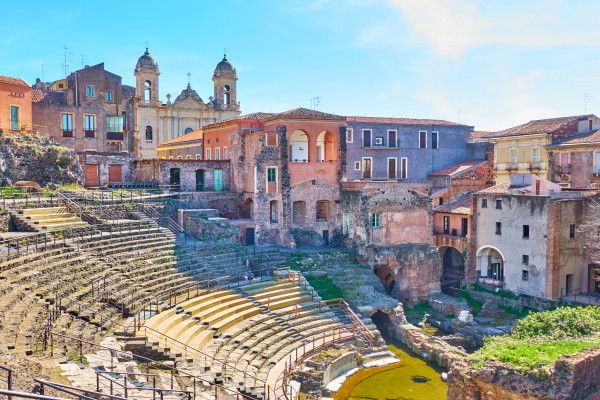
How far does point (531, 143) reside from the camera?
40656 mm

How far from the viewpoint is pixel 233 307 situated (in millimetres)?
25188

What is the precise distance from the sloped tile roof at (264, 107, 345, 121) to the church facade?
73.2ft

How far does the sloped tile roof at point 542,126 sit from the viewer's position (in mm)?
39312

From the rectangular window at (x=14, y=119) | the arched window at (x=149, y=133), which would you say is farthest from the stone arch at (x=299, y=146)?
the arched window at (x=149, y=133)

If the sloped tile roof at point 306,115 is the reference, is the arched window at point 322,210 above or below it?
below

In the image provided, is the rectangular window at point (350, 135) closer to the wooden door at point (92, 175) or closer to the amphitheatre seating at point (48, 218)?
the wooden door at point (92, 175)

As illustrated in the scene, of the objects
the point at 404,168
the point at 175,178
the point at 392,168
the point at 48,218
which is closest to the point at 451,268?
the point at 404,168

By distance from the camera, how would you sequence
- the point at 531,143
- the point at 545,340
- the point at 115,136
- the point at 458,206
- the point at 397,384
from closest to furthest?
the point at 545,340 < the point at 397,384 < the point at 458,206 < the point at 531,143 < the point at 115,136

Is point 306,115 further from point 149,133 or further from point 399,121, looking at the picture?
point 149,133

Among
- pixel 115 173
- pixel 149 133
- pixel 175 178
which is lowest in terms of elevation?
pixel 175 178

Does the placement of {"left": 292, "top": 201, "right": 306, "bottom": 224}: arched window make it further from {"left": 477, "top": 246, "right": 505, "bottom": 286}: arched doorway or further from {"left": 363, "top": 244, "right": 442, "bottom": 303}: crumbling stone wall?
{"left": 477, "top": 246, "right": 505, "bottom": 286}: arched doorway

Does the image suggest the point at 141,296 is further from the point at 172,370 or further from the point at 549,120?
the point at 549,120

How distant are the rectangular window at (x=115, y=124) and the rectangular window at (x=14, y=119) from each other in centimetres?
1694

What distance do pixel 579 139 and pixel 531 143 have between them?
3615mm
